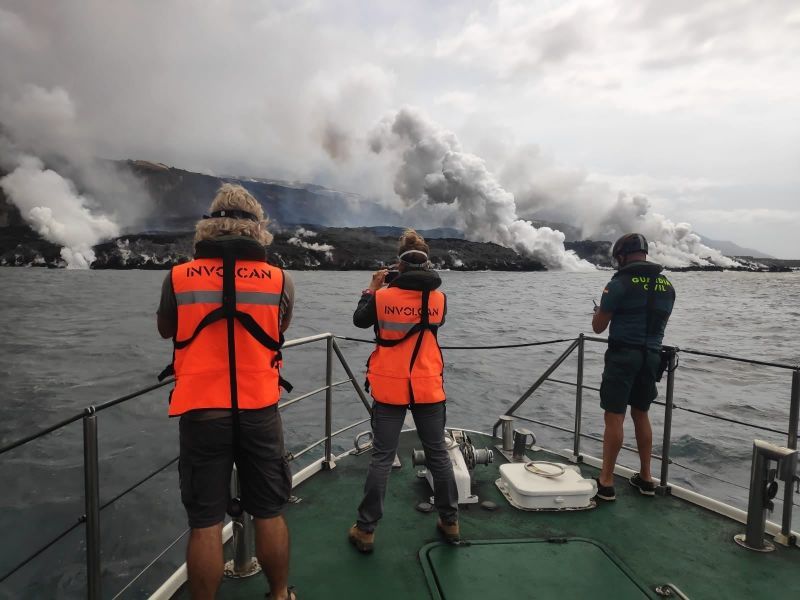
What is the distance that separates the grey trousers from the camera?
3057mm

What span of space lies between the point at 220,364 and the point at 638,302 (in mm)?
3043

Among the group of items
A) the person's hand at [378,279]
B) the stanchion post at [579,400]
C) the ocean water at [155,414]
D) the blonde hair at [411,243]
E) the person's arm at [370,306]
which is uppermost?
the blonde hair at [411,243]

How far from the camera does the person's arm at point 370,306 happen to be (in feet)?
9.82

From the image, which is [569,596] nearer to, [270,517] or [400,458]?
[270,517]

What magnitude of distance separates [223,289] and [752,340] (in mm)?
34385

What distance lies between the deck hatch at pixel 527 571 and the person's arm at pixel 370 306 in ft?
5.07

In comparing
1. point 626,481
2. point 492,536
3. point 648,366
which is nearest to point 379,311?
point 492,536

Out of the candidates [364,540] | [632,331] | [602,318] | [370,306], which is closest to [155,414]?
[364,540]

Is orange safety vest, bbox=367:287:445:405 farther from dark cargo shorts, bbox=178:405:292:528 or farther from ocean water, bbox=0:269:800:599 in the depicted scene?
ocean water, bbox=0:269:800:599

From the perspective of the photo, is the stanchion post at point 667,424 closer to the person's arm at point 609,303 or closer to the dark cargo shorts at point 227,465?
the person's arm at point 609,303

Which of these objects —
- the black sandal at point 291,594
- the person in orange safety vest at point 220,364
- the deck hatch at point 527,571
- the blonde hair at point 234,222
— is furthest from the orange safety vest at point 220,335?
the deck hatch at point 527,571

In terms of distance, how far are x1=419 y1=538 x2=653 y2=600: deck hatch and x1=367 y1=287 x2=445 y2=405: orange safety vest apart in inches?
41.2

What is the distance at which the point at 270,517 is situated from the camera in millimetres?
2320

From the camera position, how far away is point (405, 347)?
3016 millimetres
